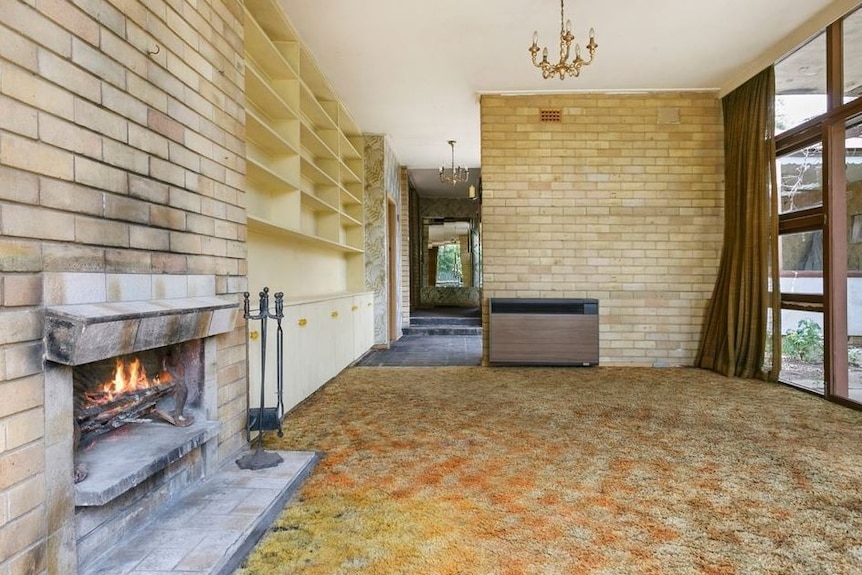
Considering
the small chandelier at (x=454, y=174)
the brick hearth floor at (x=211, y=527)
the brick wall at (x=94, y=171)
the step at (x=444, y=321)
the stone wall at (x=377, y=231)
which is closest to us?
the brick wall at (x=94, y=171)

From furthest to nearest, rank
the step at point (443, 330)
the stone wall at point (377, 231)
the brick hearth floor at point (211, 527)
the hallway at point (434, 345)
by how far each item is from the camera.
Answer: the step at point (443, 330)
the stone wall at point (377, 231)
the hallway at point (434, 345)
the brick hearth floor at point (211, 527)

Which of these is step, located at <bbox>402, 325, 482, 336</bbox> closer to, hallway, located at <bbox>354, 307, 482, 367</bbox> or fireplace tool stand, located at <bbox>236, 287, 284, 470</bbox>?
hallway, located at <bbox>354, 307, 482, 367</bbox>

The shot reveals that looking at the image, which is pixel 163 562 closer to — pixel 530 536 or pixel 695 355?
pixel 530 536

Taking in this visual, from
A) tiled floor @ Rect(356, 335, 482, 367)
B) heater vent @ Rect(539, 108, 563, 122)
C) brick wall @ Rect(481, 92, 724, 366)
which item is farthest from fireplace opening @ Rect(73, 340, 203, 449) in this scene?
heater vent @ Rect(539, 108, 563, 122)

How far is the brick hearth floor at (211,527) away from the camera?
4.61ft

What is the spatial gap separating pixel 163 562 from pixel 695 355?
507cm

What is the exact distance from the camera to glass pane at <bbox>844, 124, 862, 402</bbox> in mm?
3383

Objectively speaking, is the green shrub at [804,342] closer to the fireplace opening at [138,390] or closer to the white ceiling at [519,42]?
the white ceiling at [519,42]

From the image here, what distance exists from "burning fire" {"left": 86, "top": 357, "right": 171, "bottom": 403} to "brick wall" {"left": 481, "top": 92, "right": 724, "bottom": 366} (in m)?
3.63

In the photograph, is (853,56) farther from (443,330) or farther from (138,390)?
(443,330)

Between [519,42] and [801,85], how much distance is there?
2433 mm

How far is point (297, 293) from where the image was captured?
4.41 m

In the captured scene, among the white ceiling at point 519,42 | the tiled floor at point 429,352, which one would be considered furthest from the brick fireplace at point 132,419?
the tiled floor at point 429,352

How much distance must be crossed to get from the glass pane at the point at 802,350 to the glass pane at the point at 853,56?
1.70 metres
